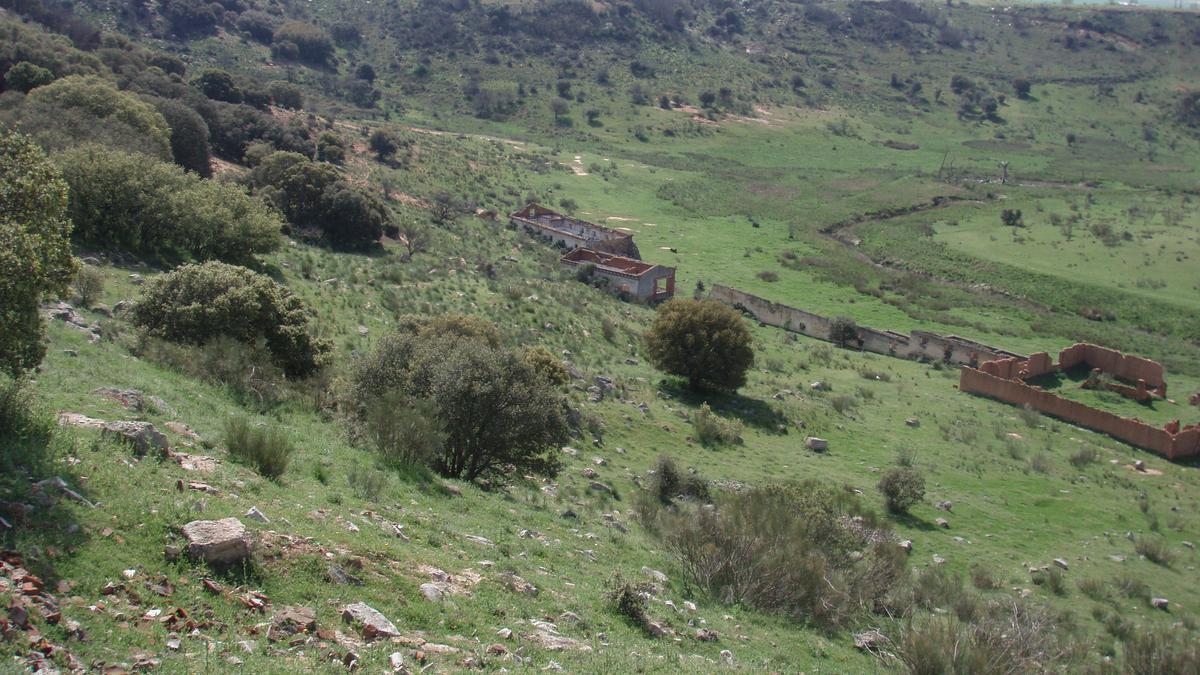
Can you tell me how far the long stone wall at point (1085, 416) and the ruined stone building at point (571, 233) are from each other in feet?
72.7

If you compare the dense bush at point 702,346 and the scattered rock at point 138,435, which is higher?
the scattered rock at point 138,435

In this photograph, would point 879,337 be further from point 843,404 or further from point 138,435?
point 138,435

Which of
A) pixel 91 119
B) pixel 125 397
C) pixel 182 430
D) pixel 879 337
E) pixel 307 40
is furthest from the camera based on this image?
pixel 307 40

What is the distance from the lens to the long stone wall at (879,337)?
151ft

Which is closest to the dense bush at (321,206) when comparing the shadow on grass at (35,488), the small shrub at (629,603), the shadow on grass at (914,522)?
the shadow on grass at (914,522)

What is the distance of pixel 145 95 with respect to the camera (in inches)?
1823

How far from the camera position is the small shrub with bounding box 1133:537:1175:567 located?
24156 millimetres

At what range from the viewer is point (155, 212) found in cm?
2895

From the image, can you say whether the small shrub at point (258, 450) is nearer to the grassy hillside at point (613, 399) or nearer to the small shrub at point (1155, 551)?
the grassy hillside at point (613, 399)

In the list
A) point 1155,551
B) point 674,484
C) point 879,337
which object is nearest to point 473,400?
point 674,484

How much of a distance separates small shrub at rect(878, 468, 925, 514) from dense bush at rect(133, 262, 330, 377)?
15168 mm

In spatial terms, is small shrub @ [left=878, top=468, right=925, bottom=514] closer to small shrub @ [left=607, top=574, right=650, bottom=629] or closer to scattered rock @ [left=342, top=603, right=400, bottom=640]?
small shrub @ [left=607, top=574, right=650, bottom=629]

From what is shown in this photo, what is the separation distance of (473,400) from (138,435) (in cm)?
768

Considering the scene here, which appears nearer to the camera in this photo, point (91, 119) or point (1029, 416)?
point (91, 119)
